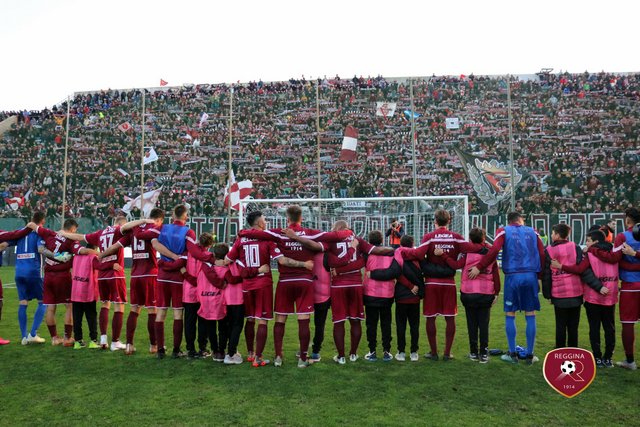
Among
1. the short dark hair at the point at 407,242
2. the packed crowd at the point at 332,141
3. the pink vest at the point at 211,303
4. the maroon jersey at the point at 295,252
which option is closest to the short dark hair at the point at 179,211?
Answer: the pink vest at the point at 211,303

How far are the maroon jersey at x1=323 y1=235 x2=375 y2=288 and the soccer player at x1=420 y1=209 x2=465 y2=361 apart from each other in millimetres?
826

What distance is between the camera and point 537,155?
29.3 metres

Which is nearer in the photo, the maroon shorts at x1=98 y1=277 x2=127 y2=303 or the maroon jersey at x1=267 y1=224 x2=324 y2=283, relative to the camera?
the maroon jersey at x1=267 y1=224 x2=324 y2=283

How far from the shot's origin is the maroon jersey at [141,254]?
8125 mm

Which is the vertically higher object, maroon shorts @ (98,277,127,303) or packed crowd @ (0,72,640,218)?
packed crowd @ (0,72,640,218)

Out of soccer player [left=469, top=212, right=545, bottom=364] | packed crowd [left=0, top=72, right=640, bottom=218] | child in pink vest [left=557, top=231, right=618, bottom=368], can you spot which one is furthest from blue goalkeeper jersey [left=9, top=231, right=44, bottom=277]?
packed crowd [left=0, top=72, right=640, bottom=218]

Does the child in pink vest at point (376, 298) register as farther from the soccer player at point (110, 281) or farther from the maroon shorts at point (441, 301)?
the soccer player at point (110, 281)

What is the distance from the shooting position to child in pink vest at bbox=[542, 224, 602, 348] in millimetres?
7508

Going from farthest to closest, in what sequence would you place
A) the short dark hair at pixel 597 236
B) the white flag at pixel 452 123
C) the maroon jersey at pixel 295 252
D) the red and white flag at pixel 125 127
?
1. the red and white flag at pixel 125 127
2. the white flag at pixel 452 123
3. the short dark hair at pixel 597 236
4. the maroon jersey at pixel 295 252

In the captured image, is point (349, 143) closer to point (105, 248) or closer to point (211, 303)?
point (105, 248)

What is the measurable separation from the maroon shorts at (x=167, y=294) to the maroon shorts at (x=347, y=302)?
6.87ft

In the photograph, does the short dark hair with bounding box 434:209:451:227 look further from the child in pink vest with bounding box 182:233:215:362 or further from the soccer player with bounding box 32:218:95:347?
the soccer player with bounding box 32:218:95:347

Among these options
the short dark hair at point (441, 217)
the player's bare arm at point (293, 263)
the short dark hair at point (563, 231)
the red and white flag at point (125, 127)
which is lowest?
the player's bare arm at point (293, 263)

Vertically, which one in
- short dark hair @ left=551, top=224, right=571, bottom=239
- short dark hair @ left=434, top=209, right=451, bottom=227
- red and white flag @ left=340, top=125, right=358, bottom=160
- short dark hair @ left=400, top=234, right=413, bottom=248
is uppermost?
red and white flag @ left=340, top=125, right=358, bottom=160
